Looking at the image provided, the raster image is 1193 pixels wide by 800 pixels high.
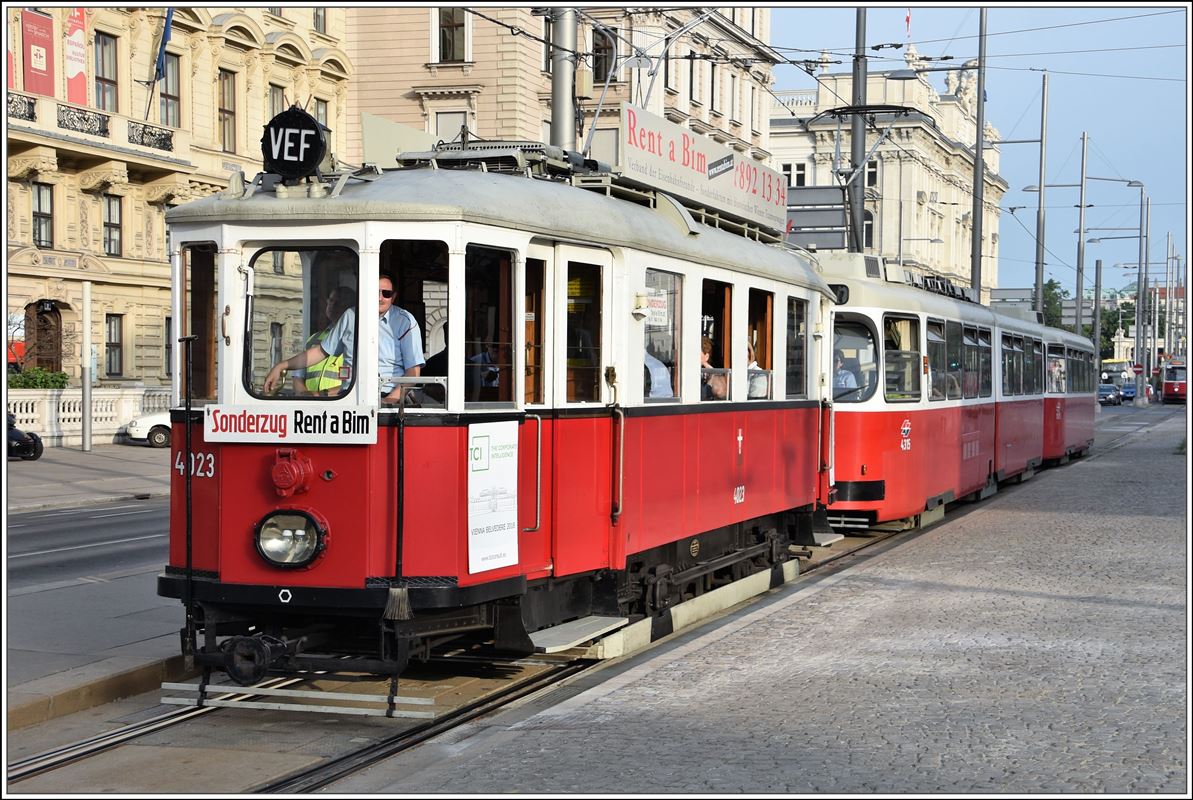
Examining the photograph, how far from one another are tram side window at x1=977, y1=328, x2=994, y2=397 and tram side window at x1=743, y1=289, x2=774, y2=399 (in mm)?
9786

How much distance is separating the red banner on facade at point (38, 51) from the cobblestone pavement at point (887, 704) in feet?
95.1

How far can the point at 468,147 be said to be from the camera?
10297 millimetres

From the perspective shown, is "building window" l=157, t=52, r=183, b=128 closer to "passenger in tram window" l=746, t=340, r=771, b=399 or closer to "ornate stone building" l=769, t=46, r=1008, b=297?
"passenger in tram window" l=746, t=340, r=771, b=399

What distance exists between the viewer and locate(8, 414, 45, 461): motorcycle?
30578 mm

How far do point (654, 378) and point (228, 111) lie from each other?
36351 mm

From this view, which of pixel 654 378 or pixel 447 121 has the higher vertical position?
pixel 447 121

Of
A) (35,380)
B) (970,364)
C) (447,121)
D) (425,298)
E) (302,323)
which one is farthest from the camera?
(447,121)

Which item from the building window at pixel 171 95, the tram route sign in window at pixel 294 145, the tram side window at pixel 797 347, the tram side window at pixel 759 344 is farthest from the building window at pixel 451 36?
the tram route sign in window at pixel 294 145

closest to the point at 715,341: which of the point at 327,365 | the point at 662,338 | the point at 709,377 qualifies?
the point at 709,377

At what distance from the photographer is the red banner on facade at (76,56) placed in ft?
125

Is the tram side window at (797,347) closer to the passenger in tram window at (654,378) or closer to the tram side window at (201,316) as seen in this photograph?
the passenger in tram window at (654,378)

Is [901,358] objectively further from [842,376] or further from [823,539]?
[823,539]

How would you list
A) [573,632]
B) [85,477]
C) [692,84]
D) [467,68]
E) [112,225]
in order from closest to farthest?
[573,632], [85,477], [112,225], [467,68], [692,84]

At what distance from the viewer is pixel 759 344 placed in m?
12.7
